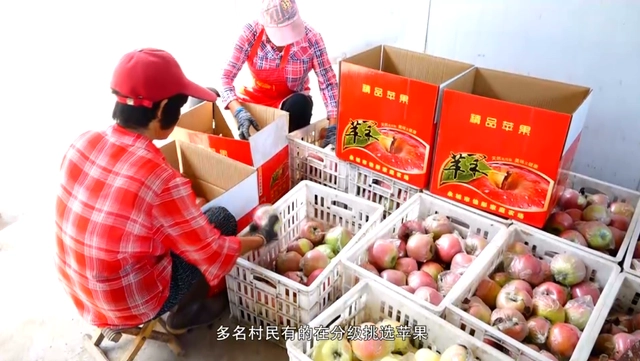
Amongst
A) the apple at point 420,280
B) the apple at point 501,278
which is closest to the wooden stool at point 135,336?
the apple at point 420,280

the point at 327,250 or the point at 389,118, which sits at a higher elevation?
the point at 389,118

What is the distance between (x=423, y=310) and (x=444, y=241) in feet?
0.96

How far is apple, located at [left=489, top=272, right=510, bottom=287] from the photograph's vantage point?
4.09 ft

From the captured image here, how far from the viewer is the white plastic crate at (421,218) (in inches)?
45.0

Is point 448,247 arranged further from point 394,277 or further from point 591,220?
point 591,220

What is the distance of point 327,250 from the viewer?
4.60 feet

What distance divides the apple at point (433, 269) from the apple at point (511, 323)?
20cm

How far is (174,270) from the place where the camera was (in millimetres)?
1248

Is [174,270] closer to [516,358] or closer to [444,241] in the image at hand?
[444,241]

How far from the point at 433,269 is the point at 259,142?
Answer: 2.23 feet

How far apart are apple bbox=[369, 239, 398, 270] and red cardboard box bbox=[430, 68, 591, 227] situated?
266 millimetres

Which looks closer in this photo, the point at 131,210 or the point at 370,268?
the point at 131,210

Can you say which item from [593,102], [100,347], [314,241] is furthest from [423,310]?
[593,102]

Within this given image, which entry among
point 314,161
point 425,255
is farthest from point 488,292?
point 314,161
